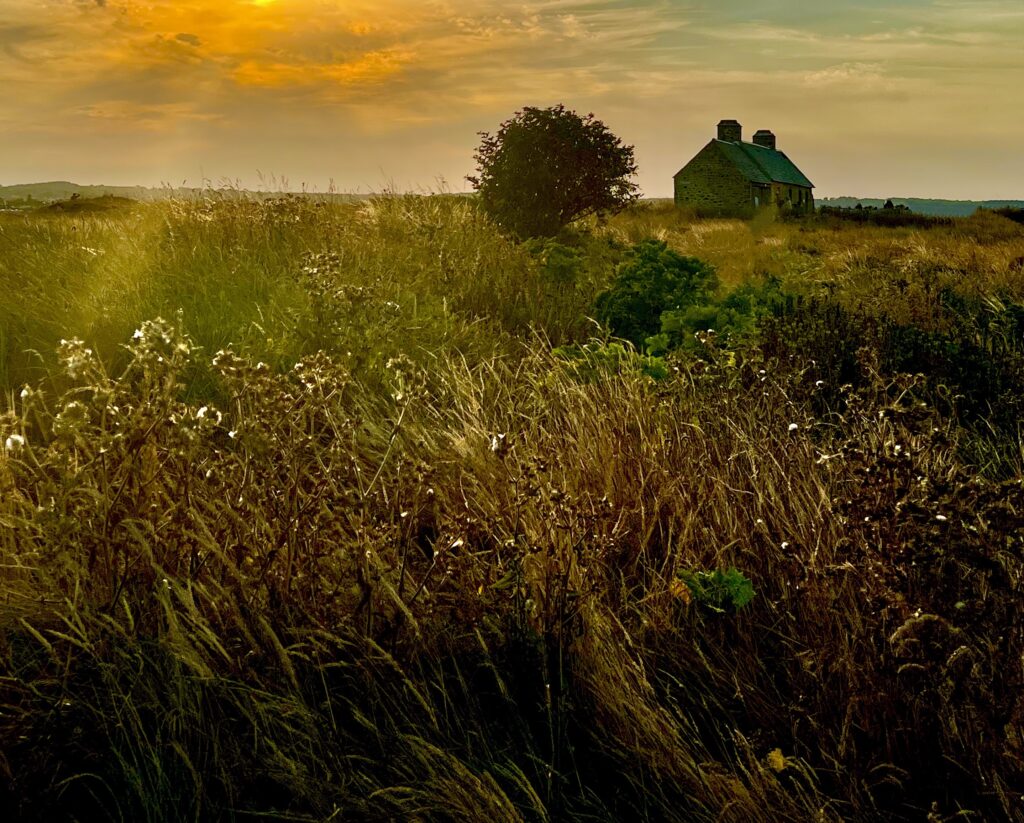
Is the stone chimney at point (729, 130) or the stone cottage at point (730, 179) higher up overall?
the stone chimney at point (729, 130)

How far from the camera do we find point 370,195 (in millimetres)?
12047

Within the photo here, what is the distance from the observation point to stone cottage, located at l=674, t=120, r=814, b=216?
145ft

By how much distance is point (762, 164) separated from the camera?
47.8 metres

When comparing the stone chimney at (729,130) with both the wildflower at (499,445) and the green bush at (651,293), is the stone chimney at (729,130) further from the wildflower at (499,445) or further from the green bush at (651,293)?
the wildflower at (499,445)

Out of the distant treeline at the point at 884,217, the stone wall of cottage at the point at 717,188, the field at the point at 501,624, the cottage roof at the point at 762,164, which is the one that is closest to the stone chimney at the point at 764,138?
the cottage roof at the point at 762,164

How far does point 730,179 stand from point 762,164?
4.47 meters

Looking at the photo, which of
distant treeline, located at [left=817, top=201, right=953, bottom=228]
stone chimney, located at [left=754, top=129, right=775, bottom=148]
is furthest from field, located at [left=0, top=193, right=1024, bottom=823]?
stone chimney, located at [left=754, top=129, right=775, bottom=148]

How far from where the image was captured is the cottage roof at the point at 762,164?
4506 cm

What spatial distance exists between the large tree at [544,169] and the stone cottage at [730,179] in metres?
22.8

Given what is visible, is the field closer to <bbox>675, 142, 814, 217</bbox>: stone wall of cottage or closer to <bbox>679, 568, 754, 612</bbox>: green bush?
<bbox>679, 568, 754, 612</bbox>: green bush

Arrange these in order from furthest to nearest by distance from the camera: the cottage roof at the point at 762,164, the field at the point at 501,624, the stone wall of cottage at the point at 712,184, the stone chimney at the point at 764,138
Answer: the stone chimney at the point at 764,138 < the cottage roof at the point at 762,164 < the stone wall of cottage at the point at 712,184 < the field at the point at 501,624

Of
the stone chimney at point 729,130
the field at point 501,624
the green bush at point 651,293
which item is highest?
the stone chimney at point 729,130

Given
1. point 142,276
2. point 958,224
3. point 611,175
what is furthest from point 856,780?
point 958,224

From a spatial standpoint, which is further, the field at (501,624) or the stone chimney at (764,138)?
the stone chimney at (764,138)
